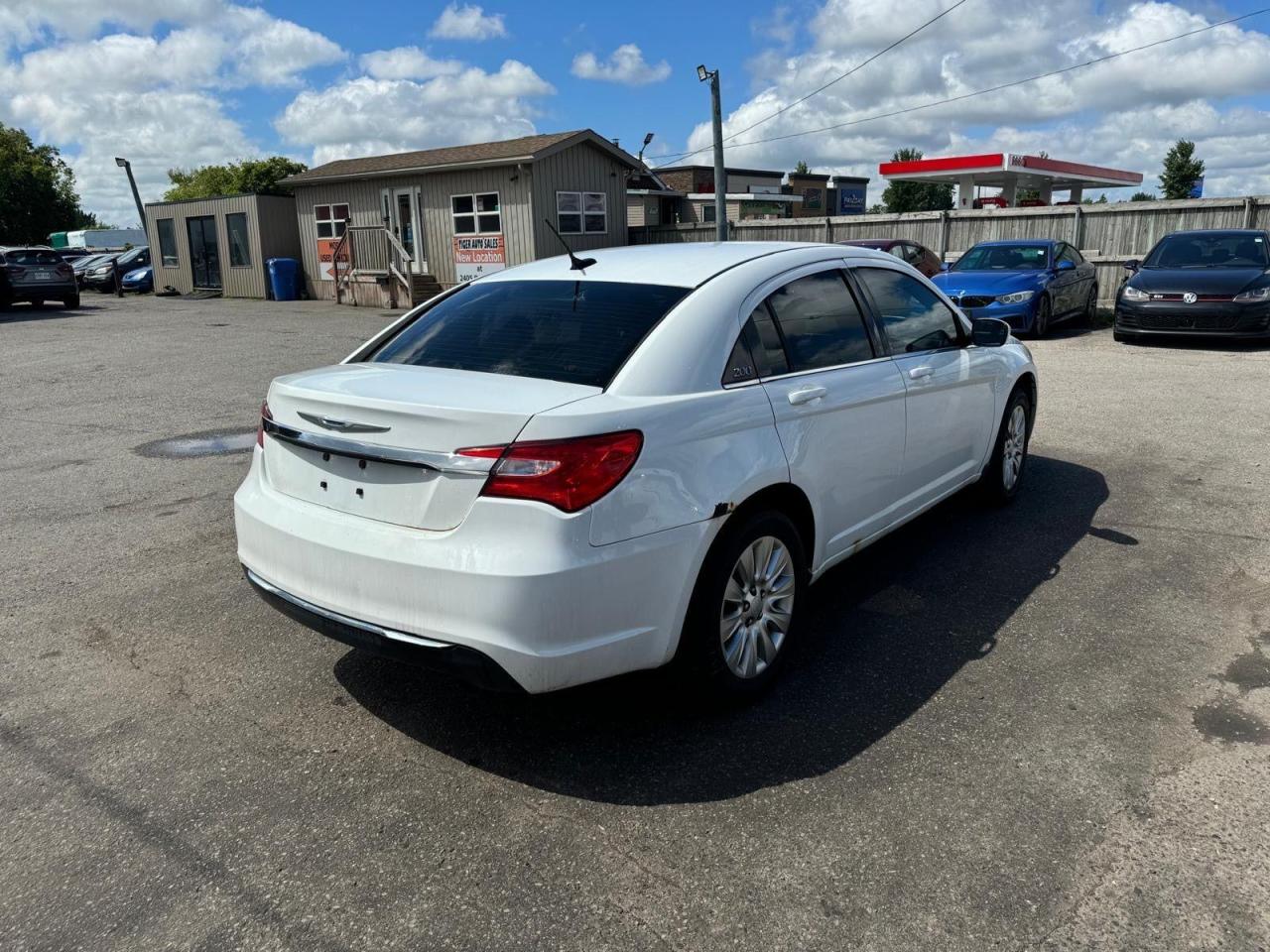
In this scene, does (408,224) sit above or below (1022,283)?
above

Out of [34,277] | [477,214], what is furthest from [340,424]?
[34,277]

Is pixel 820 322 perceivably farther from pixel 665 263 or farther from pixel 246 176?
pixel 246 176

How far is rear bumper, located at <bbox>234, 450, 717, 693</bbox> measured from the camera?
280 cm

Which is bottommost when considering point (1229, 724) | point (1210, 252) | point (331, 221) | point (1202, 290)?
point (1229, 724)

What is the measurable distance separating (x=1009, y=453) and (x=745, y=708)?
319 cm

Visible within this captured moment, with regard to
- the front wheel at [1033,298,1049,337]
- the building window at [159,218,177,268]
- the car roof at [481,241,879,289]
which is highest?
the building window at [159,218,177,268]

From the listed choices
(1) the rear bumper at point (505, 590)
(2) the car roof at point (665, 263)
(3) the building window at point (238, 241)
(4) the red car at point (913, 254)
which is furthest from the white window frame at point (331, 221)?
(1) the rear bumper at point (505, 590)

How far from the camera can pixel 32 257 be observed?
24406 millimetres

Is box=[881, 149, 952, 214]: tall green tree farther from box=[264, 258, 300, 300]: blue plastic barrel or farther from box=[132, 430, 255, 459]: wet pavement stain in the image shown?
box=[132, 430, 255, 459]: wet pavement stain

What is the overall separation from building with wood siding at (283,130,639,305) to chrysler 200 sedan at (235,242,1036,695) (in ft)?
64.4

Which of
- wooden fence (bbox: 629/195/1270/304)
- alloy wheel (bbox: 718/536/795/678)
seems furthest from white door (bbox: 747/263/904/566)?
wooden fence (bbox: 629/195/1270/304)

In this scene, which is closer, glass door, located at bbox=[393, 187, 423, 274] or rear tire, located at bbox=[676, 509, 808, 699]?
rear tire, located at bbox=[676, 509, 808, 699]

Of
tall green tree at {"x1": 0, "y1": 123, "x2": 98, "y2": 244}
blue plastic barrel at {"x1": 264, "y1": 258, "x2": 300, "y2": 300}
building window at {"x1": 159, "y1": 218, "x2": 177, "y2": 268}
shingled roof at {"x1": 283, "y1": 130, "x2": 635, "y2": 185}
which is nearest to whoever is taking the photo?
shingled roof at {"x1": 283, "y1": 130, "x2": 635, "y2": 185}

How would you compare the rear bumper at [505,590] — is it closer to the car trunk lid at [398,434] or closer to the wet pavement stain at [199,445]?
the car trunk lid at [398,434]
